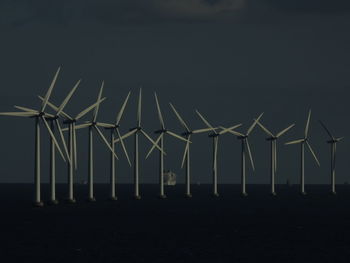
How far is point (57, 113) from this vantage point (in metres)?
176

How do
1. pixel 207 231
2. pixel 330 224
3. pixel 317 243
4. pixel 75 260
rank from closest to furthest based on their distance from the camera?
pixel 75 260
pixel 317 243
pixel 207 231
pixel 330 224

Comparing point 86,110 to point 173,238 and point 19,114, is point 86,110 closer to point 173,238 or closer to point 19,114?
point 19,114

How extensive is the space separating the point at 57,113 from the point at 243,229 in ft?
154

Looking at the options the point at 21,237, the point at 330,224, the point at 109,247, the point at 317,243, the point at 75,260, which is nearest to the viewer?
the point at 75,260

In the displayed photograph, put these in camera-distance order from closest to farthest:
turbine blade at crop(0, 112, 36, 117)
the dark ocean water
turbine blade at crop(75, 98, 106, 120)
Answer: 1. the dark ocean water
2. turbine blade at crop(0, 112, 36, 117)
3. turbine blade at crop(75, 98, 106, 120)

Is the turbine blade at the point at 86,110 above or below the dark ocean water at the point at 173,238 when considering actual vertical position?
above

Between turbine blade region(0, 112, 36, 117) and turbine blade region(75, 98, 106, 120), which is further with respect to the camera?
turbine blade region(75, 98, 106, 120)

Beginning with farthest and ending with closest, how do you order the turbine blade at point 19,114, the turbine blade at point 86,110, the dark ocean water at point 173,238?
the turbine blade at point 86,110 < the turbine blade at point 19,114 < the dark ocean water at point 173,238

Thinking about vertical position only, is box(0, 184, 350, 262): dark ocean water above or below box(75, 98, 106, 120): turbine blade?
below

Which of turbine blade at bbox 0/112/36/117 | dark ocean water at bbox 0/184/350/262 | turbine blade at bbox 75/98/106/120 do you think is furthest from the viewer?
turbine blade at bbox 75/98/106/120

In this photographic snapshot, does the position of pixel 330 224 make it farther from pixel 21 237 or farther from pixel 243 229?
pixel 21 237

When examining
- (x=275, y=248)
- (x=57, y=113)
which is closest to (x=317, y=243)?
(x=275, y=248)

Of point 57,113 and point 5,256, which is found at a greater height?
point 57,113

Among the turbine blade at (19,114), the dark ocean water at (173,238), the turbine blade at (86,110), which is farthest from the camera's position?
the turbine blade at (86,110)
